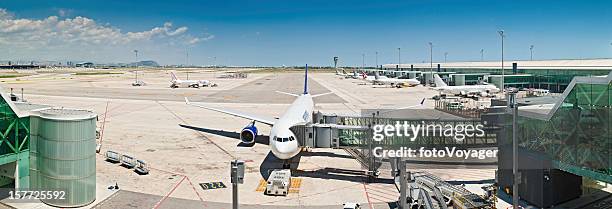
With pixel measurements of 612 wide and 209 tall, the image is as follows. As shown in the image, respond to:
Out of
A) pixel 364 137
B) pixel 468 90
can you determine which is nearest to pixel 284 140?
pixel 364 137

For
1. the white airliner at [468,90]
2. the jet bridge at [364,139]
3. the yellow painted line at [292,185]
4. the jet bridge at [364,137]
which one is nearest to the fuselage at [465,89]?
the white airliner at [468,90]

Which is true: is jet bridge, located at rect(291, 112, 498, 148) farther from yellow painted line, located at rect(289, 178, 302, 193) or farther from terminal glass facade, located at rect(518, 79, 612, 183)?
terminal glass facade, located at rect(518, 79, 612, 183)

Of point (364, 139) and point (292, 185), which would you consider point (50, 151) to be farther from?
point (364, 139)

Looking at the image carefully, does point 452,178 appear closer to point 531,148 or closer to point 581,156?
point 531,148

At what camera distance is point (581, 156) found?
21703 mm

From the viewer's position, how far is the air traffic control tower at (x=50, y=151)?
86.1 feet

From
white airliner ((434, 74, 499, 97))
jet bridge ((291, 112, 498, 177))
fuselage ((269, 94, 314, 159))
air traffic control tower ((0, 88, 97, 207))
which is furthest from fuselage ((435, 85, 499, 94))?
air traffic control tower ((0, 88, 97, 207))

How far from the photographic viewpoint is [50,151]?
26.6m

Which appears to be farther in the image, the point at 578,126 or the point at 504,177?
the point at 504,177

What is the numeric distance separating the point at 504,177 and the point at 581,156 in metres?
8.83

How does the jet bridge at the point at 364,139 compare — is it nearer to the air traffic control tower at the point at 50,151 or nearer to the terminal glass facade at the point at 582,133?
the terminal glass facade at the point at 582,133

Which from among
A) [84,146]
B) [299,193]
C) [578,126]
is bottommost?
[299,193]

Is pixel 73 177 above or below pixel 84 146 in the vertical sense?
below

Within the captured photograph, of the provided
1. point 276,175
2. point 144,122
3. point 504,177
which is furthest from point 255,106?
point 504,177
